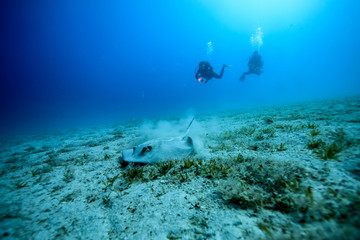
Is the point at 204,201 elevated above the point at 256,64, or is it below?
below

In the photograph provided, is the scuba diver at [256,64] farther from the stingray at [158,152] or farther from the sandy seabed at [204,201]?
the stingray at [158,152]

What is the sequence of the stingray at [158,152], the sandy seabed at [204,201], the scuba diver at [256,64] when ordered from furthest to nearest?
the scuba diver at [256,64] → the stingray at [158,152] → the sandy seabed at [204,201]

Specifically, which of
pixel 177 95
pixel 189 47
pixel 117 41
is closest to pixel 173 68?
pixel 189 47

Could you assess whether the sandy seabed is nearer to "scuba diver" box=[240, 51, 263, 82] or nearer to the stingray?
the stingray

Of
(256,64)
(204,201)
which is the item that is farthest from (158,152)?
(256,64)

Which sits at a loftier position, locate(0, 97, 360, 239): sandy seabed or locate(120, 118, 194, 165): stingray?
locate(120, 118, 194, 165): stingray

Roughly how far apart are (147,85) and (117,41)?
184 feet

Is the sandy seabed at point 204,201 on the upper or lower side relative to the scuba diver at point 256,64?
lower

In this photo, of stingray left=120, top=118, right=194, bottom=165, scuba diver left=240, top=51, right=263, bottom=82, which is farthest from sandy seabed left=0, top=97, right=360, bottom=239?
scuba diver left=240, top=51, right=263, bottom=82

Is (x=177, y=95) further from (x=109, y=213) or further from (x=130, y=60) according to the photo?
(x=109, y=213)

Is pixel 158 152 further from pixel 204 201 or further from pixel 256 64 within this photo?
pixel 256 64

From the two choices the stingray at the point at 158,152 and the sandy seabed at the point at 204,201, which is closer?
the sandy seabed at the point at 204,201

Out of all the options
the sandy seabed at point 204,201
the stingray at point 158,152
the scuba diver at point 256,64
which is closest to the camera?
the sandy seabed at point 204,201

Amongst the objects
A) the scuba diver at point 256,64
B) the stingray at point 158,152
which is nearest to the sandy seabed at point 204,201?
the stingray at point 158,152
